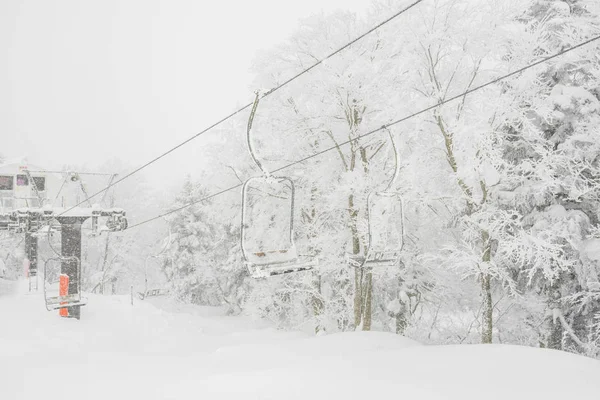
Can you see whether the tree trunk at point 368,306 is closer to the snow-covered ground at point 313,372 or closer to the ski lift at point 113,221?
the snow-covered ground at point 313,372

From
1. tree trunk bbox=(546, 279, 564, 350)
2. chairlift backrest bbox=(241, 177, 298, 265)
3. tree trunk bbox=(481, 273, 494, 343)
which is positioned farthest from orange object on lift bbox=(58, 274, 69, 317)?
tree trunk bbox=(546, 279, 564, 350)

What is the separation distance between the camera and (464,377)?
21.8 ft

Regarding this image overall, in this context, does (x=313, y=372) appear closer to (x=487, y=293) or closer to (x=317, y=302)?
(x=487, y=293)

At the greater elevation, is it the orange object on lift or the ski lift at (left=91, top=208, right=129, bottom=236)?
the ski lift at (left=91, top=208, right=129, bottom=236)

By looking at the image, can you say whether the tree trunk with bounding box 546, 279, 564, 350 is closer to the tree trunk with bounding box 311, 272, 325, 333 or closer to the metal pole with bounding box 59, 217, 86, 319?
the tree trunk with bounding box 311, 272, 325, 333

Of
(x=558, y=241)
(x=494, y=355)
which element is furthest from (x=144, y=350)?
(x=558, y=241)

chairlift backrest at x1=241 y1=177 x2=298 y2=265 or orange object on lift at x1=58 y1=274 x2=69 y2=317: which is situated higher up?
chairlift backrest at x1=241 y1=177 x2=298 y2=265

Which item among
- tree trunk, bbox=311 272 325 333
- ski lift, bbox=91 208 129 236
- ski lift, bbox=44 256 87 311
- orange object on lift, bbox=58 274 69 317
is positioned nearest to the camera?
ski lift, bbox=44 256 87 311

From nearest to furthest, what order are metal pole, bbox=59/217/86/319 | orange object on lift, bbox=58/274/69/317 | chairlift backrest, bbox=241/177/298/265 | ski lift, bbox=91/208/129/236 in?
chairlift backrest, bbox=241/177/298/265, orange object on lift, bbox=58/274/69/317, metal pole, bbox=59/217/86/319, ski lift, bbox=91/208/129/236

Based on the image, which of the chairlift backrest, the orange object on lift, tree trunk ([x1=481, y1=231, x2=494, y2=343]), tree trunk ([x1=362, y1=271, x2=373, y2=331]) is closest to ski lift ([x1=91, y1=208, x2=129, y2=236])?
the orange object on lift

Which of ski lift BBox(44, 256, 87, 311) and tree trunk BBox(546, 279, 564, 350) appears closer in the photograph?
tree trunk BBox(546, 279, 564, 350)

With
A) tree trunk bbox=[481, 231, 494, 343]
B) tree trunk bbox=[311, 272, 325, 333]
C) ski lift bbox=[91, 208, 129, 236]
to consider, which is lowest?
tree trunk bbox=[311, 272, 325, 333]

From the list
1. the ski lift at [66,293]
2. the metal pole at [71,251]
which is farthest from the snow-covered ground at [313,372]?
the metal pole at [71,251]

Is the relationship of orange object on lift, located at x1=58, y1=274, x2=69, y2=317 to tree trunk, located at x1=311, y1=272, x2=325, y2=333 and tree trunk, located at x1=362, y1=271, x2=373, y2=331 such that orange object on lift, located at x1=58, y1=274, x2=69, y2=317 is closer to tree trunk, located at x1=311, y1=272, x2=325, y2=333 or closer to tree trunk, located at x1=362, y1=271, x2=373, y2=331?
tree trunk, located at x1=311, y1=272, x2=325, y2=333
